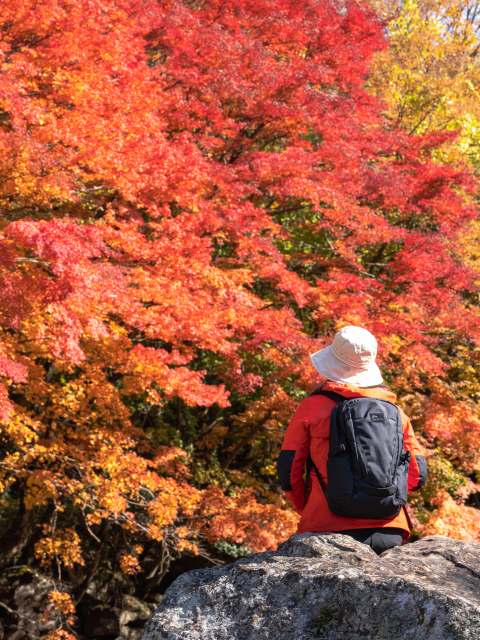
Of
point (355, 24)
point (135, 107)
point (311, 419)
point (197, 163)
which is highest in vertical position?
point (355, 24)

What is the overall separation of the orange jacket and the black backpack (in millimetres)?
81

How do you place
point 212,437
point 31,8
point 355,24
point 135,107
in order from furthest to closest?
point 355,24 → point 212,437 → point 135,107 → point 31,8

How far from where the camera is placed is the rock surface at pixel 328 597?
1.78 metres

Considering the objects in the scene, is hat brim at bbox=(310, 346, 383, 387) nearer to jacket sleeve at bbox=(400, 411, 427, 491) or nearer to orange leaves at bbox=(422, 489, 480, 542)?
jacket sleeve at bbox=(400, 411, 427, 491)

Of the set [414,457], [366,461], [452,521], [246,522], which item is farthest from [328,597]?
[452,521]

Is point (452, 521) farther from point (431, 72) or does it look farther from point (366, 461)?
point (431, 72)

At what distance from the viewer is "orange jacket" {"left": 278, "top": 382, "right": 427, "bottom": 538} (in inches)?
88.3

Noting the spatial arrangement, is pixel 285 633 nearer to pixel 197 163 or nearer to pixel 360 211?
pixel 197 163

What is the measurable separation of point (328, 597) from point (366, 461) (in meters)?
0.51

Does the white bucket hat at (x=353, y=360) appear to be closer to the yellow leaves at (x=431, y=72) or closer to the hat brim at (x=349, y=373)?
the hat brim at (x=349, y=373)

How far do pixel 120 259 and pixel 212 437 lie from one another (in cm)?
484

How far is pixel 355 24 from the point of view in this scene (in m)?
14.0

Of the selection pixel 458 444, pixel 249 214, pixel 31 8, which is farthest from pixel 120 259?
pixel 458 444

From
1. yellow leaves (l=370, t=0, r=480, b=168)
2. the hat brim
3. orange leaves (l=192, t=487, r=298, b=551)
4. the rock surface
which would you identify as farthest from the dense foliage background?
the rock surface
